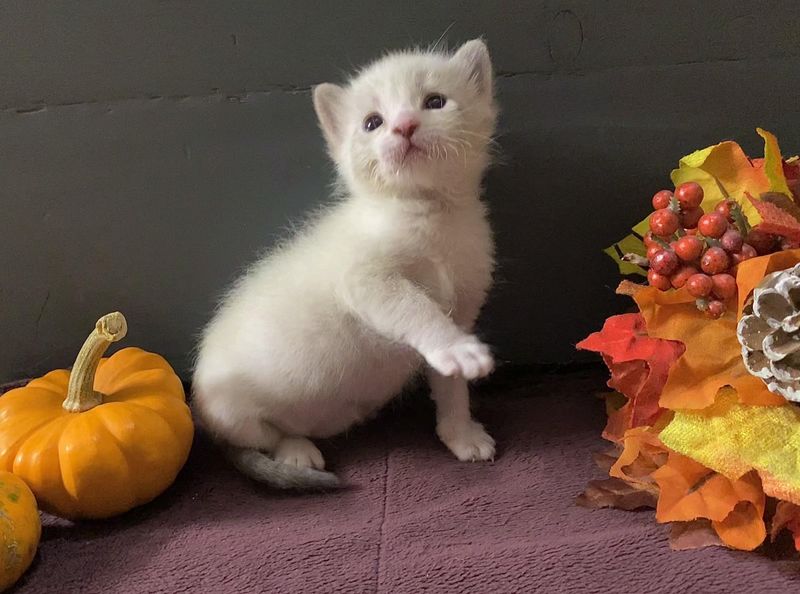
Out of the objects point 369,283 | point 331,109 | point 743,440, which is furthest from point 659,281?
point 331,109

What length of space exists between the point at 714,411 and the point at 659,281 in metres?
0.20

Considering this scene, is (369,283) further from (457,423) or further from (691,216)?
(691,216)

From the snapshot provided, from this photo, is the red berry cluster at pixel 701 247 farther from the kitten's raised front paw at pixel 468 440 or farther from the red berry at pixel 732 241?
the kitten's raised front paw at pixel 468 440

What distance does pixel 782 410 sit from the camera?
91cm

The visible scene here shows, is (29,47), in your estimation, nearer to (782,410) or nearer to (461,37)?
(461,37)

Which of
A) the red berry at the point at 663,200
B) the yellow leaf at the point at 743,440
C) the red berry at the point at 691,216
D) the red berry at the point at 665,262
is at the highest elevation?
the red berry at the point at 663,200

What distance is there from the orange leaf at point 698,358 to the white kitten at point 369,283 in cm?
31

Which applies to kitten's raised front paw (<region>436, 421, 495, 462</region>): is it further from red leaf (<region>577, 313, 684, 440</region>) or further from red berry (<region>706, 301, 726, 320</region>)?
red berry (<region>706, 301, 726, 320</region>)

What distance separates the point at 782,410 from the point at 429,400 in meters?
0.76

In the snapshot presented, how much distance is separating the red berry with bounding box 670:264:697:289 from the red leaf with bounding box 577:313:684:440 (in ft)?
0.33

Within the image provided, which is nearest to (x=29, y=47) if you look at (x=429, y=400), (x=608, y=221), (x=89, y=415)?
(x=89, y=415)

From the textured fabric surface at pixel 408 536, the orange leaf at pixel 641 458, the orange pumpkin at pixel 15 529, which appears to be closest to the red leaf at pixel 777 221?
the orange leaf at pixel 641 458

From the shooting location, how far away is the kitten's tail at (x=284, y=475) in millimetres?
1190

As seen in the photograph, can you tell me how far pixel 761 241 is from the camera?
955mm
